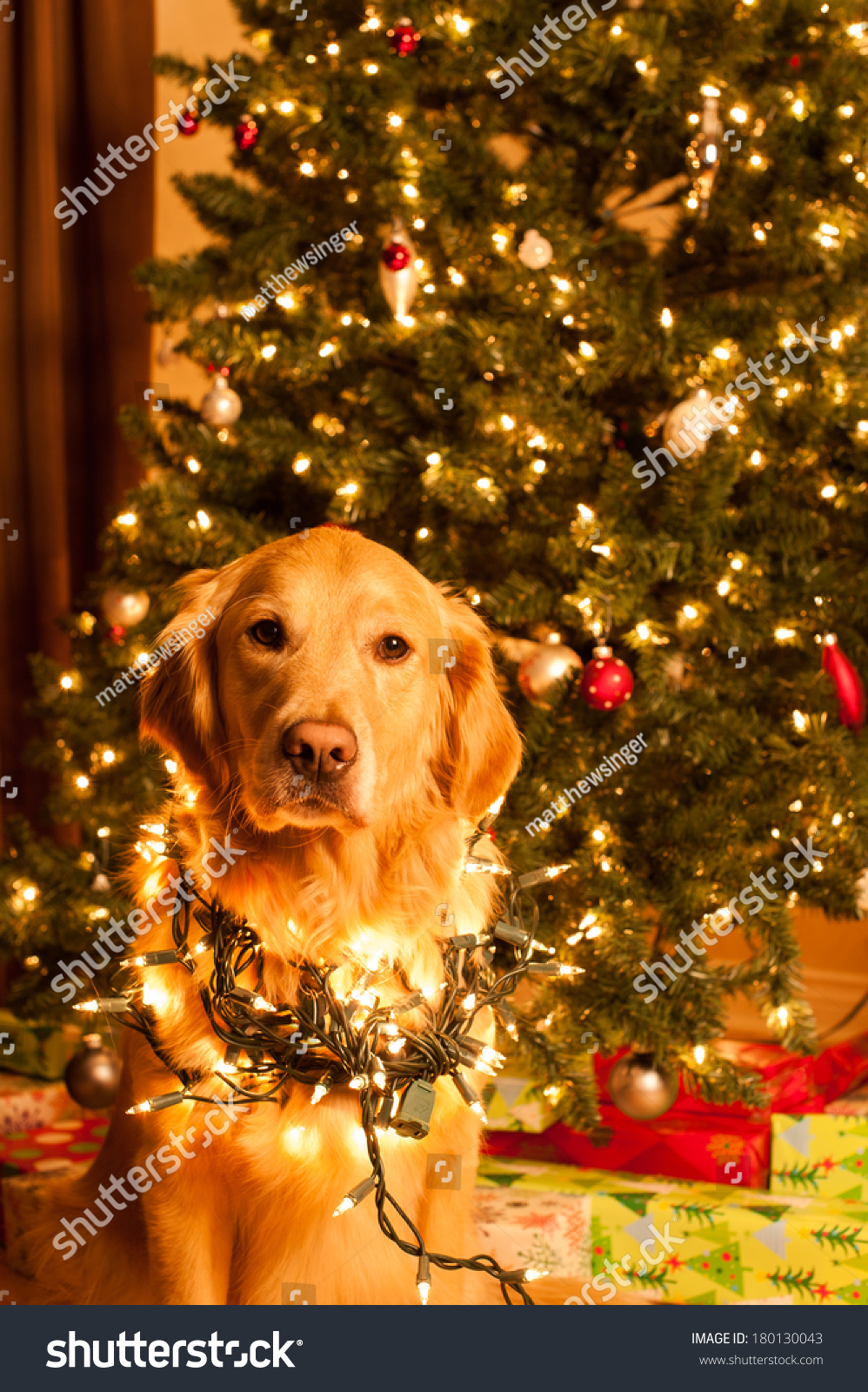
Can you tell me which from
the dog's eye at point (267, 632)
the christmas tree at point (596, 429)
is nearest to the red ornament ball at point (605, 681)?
the christmas tree at point (596, 429)

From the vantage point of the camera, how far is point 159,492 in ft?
6.98

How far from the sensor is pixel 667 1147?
2.18 metres

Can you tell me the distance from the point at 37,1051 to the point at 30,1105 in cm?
15

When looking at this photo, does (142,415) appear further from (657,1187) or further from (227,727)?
(657,1187)

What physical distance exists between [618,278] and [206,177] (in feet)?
3.03

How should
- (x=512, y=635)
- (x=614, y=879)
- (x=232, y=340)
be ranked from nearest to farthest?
(x=614, y=879)
(x=232, y=340)
(x=512, y=635)

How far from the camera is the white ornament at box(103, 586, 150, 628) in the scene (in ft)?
7.43

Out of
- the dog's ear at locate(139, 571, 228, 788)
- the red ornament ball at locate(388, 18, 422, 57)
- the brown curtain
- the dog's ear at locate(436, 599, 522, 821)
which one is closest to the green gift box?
the brown curtain

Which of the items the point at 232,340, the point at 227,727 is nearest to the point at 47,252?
the point at 232,340

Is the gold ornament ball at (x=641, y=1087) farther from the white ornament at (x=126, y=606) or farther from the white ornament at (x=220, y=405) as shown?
the white ornament at (x=220, y=405)

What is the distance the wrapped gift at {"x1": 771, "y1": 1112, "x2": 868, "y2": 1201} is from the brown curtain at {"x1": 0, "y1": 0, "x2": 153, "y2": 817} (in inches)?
84.8

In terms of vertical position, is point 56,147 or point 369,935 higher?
point 56,147

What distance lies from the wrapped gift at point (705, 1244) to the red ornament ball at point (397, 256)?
72.6 inches

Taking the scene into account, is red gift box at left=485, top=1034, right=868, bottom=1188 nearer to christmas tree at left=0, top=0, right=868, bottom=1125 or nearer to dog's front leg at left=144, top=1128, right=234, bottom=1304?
christmas tree at left=0, top=0, right=868, bottom=1125
